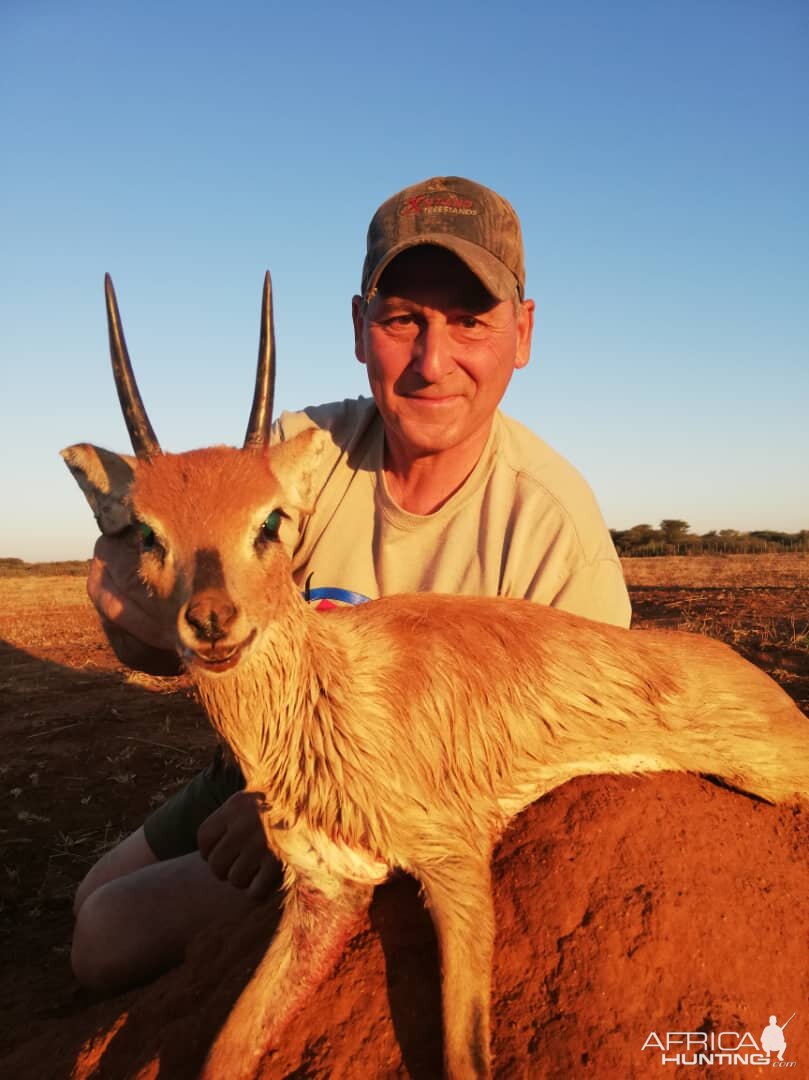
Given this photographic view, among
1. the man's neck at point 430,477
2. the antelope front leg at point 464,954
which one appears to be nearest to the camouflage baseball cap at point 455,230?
the man's neck at point 430,477

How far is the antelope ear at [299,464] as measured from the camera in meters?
2.96

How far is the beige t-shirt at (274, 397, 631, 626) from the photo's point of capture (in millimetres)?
4258

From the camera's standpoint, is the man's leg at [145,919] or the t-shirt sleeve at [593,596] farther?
the t-shirt sleeve at [593,596]

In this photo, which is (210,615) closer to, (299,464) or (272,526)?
(272,526)

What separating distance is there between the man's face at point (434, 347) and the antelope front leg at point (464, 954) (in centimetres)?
240

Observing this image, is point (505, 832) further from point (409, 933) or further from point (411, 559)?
point (411, 559)

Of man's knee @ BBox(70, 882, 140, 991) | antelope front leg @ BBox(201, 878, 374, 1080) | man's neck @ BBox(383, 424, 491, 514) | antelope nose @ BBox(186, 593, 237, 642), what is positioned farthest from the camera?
man's neck @ BBox(383, 424, 491, 514)

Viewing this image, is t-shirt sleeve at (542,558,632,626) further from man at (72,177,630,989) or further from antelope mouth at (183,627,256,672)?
antelope mouth at (183,627,256,672)

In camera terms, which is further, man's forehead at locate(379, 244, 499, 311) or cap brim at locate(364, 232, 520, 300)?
man's forehead at locate(379, 244, 499, 311)

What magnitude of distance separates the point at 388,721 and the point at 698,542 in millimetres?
29984

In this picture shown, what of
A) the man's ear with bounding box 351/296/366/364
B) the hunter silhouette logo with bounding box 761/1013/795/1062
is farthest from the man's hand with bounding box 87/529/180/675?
the hunter silhouette logo with bounding box 761/1013/795/1062

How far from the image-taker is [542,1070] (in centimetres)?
221

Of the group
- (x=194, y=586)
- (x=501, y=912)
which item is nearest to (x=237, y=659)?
(x=194, y=586)

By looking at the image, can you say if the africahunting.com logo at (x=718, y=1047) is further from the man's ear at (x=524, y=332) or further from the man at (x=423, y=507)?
the man's ear at (x=524, y=332)
